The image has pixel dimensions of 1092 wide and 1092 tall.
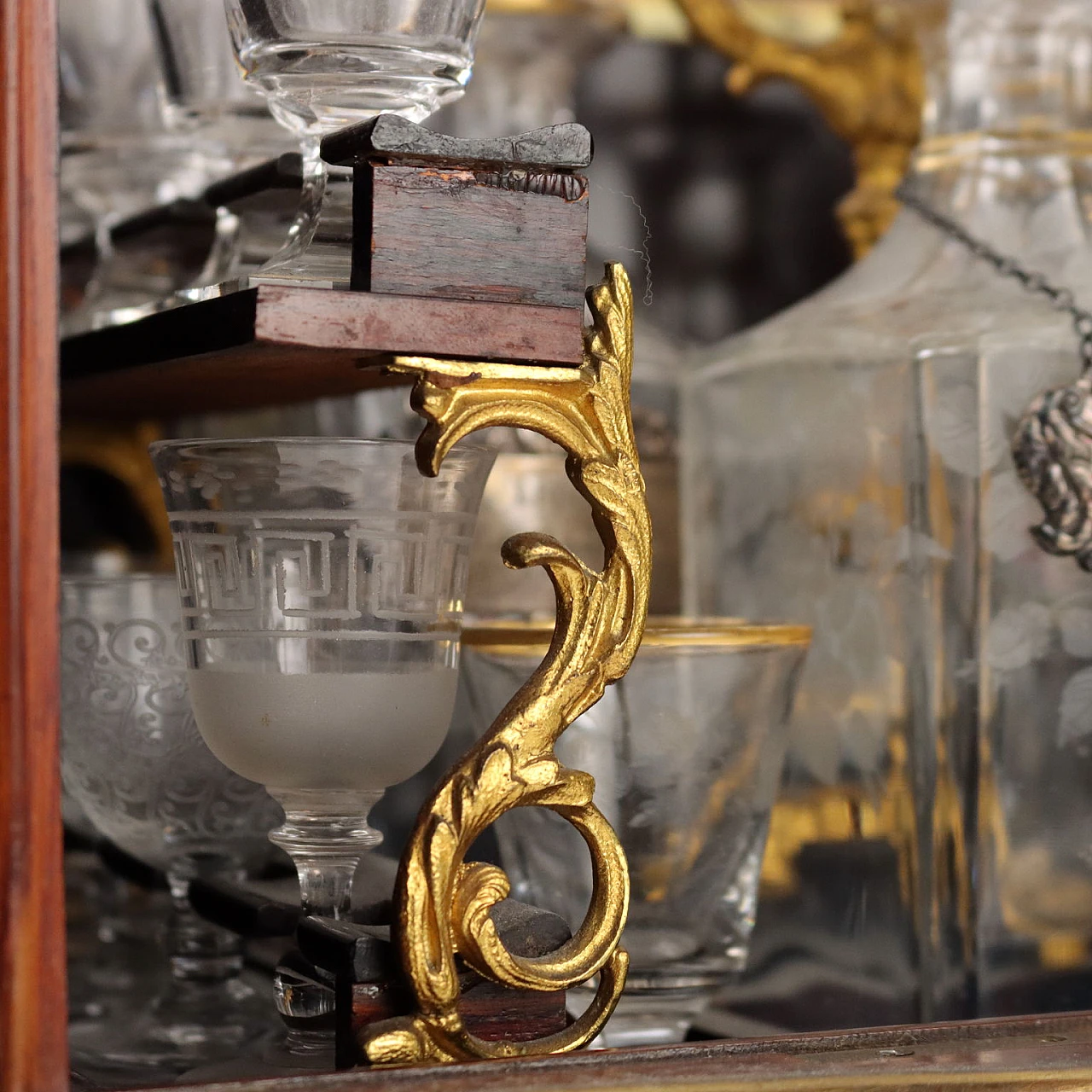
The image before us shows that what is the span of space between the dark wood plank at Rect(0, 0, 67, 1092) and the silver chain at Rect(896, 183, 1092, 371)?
1.21 feet

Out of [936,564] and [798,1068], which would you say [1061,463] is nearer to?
[936,564]

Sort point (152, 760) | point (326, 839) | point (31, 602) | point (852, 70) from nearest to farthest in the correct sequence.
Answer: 1. point (31, 602)
2. point (326, 839)
3. point (152, 760)
4. point (852, 70)

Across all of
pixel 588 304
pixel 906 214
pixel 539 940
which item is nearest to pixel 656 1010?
pixel 539 940

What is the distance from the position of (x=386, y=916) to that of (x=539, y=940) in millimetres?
44

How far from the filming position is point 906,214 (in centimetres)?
72

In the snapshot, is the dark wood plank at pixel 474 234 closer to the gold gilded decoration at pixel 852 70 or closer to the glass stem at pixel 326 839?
the glass stem at pixel 326 839

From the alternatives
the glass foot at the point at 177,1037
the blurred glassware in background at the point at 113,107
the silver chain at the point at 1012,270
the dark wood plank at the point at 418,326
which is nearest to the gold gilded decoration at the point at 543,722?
the dark wood plank at the point at 418,326

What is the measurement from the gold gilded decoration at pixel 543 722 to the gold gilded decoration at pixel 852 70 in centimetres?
42

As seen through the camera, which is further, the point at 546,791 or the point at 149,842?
the point at 149,842

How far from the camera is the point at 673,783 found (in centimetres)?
56

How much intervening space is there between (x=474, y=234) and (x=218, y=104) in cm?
28

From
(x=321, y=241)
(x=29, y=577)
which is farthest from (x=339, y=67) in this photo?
(x=29, y=577)

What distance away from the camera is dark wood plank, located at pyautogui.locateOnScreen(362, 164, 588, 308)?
1.39 ft

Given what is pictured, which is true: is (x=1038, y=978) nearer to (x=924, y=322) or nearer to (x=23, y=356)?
(x=924, y=322)
